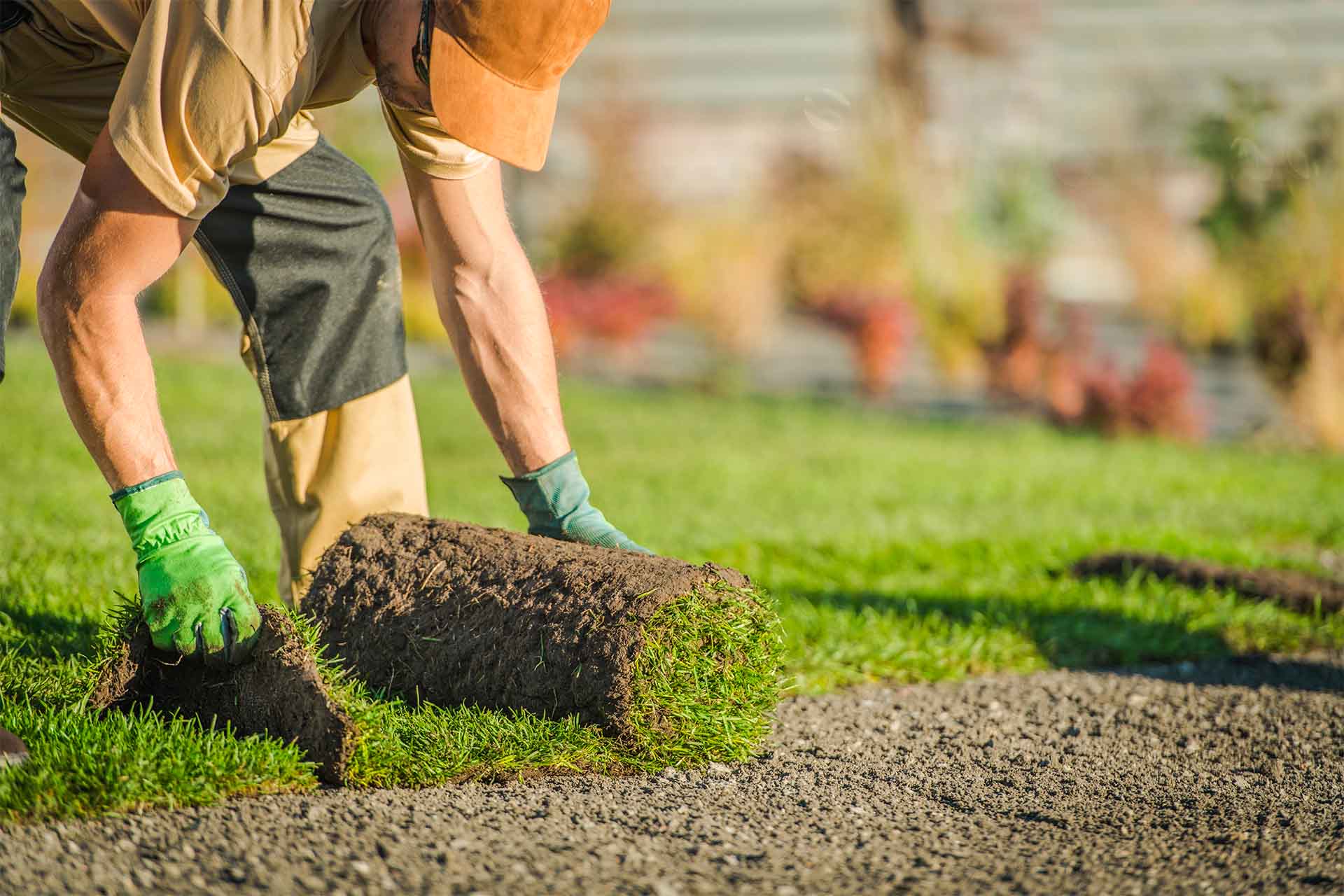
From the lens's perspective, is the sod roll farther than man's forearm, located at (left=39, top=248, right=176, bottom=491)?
Yes

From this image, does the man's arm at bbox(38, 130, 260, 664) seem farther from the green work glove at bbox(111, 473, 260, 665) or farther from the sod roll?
the sod roll

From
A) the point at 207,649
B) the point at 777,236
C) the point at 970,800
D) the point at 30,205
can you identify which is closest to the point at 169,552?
the point at 207,649

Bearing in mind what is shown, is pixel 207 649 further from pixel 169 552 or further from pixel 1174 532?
pixel 1174 532

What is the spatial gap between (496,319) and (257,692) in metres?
1.07

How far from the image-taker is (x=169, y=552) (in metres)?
2.79

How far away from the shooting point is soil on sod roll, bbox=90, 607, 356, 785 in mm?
2703

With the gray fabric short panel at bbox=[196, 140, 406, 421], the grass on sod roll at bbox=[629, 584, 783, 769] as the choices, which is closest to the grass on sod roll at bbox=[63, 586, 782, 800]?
the grass on sod roll at bbox=[629, 584, 783, 769]

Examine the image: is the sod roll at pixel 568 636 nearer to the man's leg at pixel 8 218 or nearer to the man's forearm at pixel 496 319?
the man's forearm at pixel 496 319

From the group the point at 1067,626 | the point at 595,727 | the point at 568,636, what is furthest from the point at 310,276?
the point at 1067,626

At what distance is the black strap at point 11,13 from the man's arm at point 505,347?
0.89m

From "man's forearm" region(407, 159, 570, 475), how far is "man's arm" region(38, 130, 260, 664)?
70 cm

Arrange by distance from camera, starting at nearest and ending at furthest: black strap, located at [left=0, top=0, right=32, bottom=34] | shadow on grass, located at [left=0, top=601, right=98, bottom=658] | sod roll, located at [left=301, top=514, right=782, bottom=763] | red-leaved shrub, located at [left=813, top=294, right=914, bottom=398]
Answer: sod roll, located at [left=301, top=514, right=782, bottom=763] < black strap, located at [left=0, top=0, right=32, bottom=34] < shadow on grass, located at [left=0, top=601, right=98, bottom=658] < red-leaved shrub, located at [left=813, top=294, right=914, bottom=398]

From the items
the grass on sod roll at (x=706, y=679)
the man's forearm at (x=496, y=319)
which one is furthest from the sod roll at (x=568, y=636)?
the man's forearm at (x=496, y=319)

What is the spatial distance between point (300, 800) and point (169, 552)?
0.60 metres
